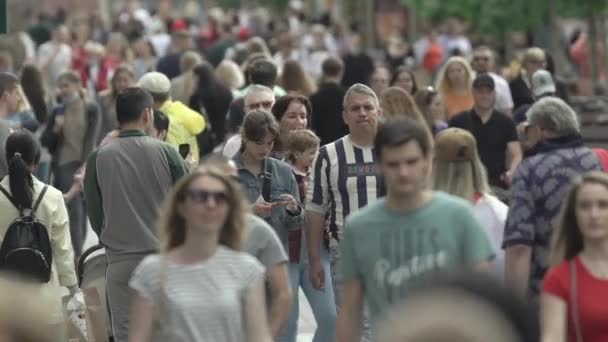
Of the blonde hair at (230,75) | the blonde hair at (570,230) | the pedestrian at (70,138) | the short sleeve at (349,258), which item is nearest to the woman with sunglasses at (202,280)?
the short sleeve at (349,258)

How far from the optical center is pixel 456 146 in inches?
392

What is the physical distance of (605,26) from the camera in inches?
1363

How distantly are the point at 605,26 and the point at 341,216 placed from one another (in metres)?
24.1

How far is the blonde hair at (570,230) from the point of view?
7918mm

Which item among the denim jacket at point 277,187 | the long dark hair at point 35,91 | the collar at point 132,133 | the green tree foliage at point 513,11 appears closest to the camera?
the collar at point 132,133

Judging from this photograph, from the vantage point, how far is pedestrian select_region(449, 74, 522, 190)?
49.6 ft

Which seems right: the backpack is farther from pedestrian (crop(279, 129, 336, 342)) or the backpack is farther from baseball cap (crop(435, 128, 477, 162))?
baseball cap (crop(435, 128, 477, 162))

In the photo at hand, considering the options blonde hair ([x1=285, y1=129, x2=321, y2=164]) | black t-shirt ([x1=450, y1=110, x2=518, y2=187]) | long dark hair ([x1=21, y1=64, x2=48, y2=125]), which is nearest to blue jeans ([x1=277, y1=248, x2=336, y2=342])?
blonde hair ([x1=285, y1=129, x2=321, y2=164])

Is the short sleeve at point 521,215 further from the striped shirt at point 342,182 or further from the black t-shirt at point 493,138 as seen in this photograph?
the black t-shirt at point 493,138

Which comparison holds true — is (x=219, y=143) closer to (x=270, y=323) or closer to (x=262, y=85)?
(x=262, y=85)

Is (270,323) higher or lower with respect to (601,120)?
higher

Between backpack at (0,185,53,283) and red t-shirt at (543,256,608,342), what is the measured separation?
12.9 feet

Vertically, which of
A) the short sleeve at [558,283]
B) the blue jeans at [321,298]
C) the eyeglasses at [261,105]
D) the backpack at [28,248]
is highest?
the short sleeve at [558,283]

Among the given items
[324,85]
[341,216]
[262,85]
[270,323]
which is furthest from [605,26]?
[270,323]
